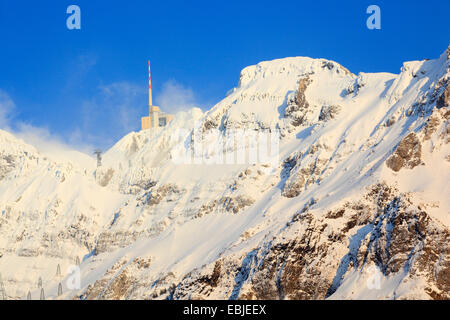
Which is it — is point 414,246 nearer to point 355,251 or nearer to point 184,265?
point 355,251

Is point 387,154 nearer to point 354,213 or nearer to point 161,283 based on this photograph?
point 354,213

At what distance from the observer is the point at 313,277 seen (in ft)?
495

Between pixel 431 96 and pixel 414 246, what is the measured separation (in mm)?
67119

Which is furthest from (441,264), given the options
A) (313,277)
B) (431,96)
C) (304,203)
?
(431,96)

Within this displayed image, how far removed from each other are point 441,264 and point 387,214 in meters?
17.7

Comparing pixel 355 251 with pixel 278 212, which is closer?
pixel 355 251

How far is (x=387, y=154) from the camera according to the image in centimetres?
18012

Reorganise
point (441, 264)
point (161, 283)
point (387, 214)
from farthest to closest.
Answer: point (161, 283) < point (387, 214) < point (441, 264)
